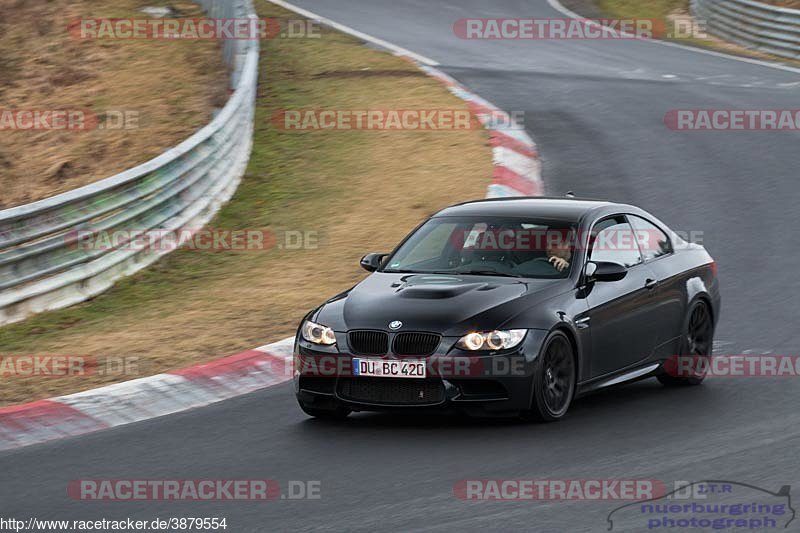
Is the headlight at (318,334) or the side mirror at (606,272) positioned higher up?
the side mirror at (606,272)

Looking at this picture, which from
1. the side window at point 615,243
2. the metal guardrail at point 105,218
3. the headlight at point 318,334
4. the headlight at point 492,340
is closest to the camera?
the headlight at point 492,340

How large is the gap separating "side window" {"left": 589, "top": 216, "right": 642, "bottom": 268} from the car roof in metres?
0.13

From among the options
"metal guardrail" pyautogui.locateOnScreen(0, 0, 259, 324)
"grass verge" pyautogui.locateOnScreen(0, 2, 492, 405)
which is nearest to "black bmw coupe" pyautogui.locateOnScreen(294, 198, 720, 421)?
"grass verge" pyautogui.locateOnScreen(0, 2, 492, 405)

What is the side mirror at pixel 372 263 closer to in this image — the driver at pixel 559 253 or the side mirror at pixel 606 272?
the driver at pixel 559 253

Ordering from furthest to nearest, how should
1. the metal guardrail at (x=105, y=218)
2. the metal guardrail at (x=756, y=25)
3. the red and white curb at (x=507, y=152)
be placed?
1. the metal guardrail at (x=756, y=25)
2. the red and white curb at (x=507, y=152)
3. the metal guardrail at (x=105, y=218)

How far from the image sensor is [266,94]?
2261 centimetres

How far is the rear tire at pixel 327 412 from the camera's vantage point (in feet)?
29.4

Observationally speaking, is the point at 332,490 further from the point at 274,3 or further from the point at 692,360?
the point at 274,3

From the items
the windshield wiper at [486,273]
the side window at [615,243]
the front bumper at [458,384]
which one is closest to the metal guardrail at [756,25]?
the side window at [615,243]

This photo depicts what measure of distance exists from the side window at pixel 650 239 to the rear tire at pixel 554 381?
1434 millimetres

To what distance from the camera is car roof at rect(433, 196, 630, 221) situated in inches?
383

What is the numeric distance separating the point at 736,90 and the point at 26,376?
1566 centimetres

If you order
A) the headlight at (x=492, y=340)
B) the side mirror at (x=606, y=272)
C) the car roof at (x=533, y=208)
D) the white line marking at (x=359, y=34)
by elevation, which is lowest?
the white line marking at (x=359, y=34)

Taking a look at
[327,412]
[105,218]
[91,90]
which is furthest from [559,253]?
[91,90]
